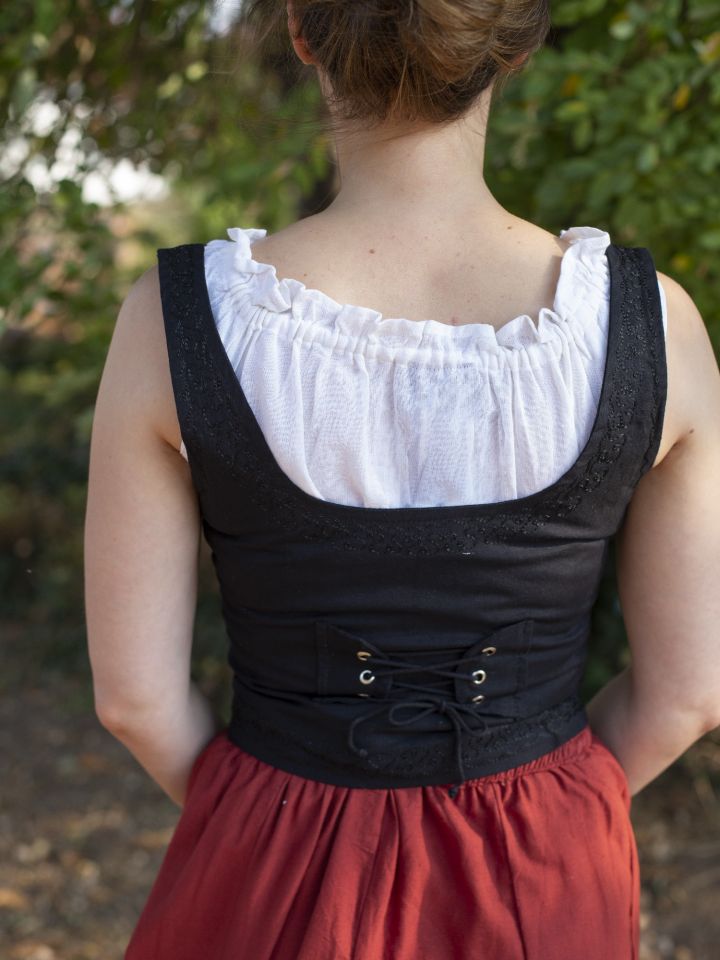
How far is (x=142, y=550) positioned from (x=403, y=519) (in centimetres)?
34

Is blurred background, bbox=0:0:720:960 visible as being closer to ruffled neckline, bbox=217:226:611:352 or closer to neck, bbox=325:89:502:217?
neck, bbox=325:89:502:217

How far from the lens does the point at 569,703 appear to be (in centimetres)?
141

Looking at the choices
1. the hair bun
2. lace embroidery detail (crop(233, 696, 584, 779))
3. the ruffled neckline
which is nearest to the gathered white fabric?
the ruffled neckline

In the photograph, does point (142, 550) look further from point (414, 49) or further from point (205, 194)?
point (205, 194)

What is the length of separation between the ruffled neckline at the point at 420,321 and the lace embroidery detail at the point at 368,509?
0.14 ft

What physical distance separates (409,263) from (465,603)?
1.30 ft

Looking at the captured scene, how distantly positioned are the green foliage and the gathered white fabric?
31 cm

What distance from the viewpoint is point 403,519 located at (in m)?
1.16

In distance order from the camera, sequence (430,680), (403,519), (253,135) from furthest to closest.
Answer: (253,135)
(430,680)
(403,519)

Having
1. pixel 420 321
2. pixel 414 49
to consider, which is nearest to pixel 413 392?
pixel 420 321

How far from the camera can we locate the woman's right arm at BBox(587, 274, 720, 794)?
120 cm

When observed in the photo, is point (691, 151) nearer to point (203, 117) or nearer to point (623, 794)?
point (623, 794)

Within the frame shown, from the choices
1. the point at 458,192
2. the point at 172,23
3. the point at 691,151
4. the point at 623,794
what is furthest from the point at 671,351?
the point at 172,23

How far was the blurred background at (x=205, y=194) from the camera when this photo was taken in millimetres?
2029
